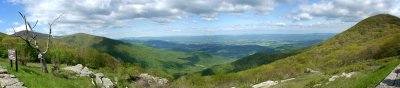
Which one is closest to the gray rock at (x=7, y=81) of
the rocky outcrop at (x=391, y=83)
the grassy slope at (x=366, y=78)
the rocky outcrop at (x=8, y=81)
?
the rocky outcrop at (x=8, y=81)

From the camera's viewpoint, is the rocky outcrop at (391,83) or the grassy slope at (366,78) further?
the grassy slope at (366,78)

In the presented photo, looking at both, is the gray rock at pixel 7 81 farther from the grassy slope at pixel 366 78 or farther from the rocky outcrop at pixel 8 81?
the grassy slope at pixel 366 78

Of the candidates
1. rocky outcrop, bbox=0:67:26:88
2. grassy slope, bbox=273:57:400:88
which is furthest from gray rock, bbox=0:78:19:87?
grassy slope, bbox=273:57:400:88

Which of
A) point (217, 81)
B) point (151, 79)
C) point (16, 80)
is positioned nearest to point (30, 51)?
point (151, 79)

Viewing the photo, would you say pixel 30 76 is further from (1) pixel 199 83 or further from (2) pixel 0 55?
(1) pixel 199 83

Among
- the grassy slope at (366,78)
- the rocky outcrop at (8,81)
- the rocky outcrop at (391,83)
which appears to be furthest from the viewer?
the rocky outcrop at (8,81)

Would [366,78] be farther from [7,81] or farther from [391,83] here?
[7,81]

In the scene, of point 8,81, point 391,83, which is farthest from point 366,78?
point 8,81

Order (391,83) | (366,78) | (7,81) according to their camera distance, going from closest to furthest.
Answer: (391,83) < (366,78) < (7,81)
